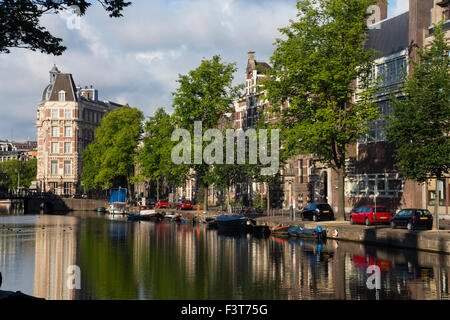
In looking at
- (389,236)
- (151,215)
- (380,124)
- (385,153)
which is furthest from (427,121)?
(151,215)

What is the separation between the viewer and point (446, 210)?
49.1 metres

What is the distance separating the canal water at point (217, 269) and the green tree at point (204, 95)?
26282 millimetres

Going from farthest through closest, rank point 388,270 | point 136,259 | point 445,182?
1. point 445,182
2. point 136,259
3. point 388,270

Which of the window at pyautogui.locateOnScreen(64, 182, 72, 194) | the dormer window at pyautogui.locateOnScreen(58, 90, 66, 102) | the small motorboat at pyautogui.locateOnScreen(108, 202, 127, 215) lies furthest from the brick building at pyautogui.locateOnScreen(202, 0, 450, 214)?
the dormer window at pyautogui.locateOnScreen(58, 90, 66, 102)

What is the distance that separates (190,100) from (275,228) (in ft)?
84.1

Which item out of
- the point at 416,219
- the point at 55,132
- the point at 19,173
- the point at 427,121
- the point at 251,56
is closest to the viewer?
the point at 427,121

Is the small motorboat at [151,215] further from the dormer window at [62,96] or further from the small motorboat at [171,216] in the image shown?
the dormer window at [62,96]

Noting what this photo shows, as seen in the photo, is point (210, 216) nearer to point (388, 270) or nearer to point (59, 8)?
point (388, 270)

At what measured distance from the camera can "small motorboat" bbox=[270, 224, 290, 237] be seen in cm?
5053

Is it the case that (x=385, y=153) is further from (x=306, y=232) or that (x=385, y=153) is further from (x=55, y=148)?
(x=55, y=148)

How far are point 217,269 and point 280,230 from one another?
66.8ft

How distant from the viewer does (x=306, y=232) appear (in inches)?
1869
